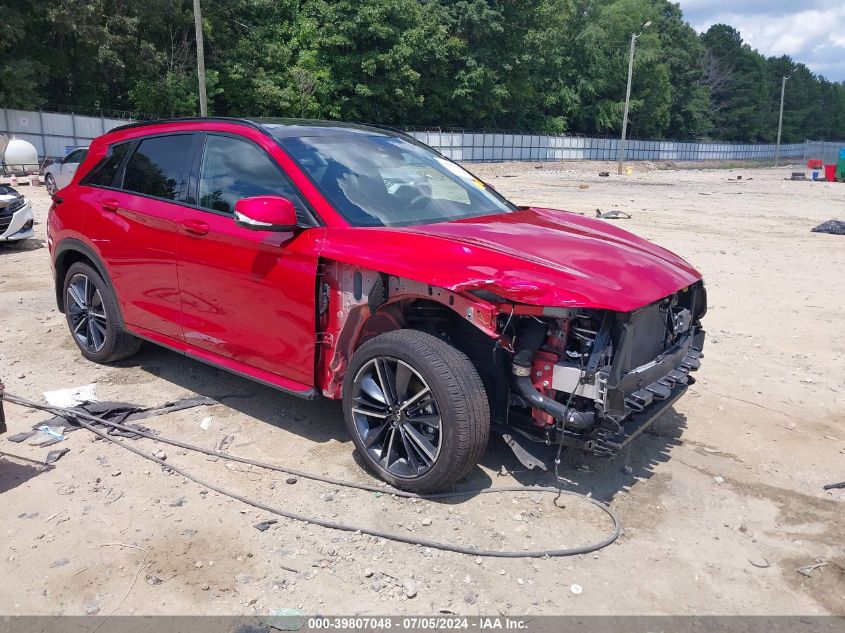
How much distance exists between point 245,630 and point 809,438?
3.75 m

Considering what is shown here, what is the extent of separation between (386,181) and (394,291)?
3.36 ft

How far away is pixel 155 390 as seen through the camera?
5.30m

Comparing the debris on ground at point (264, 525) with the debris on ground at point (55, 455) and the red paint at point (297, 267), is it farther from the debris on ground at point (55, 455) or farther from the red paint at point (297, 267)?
the debris on ground at point (55, 455)

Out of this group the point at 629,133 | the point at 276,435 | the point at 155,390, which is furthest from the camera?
the point at 629,133

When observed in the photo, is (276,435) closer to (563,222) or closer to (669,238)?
(563,222)

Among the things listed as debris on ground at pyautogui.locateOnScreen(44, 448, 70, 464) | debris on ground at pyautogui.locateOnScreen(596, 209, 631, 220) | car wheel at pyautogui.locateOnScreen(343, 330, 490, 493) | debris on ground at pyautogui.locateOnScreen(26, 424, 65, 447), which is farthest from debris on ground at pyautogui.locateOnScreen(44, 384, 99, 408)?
debris on ground at pyautogui.locateOnScreen(596, 209, 631, 220)

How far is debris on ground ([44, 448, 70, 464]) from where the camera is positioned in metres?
4.19

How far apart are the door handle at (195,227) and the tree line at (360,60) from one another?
115 feet

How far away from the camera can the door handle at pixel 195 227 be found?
4488 millimetres

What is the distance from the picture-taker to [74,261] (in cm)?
581

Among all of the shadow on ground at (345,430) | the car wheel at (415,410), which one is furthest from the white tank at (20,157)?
the car wheel at (415,410)

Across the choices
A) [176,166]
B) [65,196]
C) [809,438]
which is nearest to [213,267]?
[176,166]

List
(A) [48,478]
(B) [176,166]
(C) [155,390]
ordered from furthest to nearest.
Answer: (C) [155,390], (B) [176,166], (A) [48,478]

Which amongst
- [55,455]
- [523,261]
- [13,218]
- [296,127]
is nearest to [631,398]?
[523,261]
